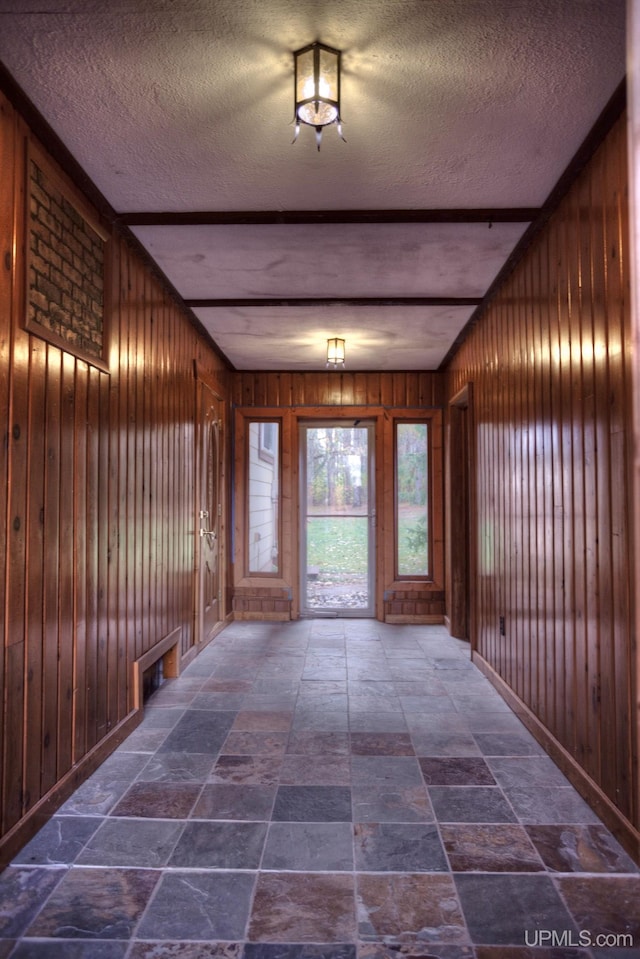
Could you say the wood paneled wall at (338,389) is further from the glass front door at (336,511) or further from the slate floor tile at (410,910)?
the slate floor tile at (410,910)

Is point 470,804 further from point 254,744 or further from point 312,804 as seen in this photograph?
point 254,744

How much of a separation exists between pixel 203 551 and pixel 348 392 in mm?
2380

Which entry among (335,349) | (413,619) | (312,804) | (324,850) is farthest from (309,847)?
(413,619)

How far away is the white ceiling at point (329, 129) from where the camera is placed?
1.73 meters

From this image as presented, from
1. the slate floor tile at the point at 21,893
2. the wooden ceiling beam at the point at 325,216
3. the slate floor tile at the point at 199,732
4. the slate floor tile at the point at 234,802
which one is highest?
the wooden ceiling beam at the point at 325,216

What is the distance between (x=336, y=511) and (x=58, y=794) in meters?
4.31

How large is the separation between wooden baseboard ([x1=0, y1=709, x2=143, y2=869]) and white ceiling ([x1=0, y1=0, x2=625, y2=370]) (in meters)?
2.52

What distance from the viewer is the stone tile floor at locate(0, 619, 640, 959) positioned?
163 cm

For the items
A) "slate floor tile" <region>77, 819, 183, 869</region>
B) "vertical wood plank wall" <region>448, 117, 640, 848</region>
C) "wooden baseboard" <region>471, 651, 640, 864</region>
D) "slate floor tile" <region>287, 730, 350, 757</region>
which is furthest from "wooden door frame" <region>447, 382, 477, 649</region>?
"slate floor tile" <region>77, 819, 183, 869</region>

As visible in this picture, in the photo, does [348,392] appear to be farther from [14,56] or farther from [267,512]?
[14,56]

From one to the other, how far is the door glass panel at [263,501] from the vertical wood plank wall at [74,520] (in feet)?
7.41

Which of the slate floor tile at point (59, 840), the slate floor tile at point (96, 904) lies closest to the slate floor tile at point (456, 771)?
the slate floor tile at point (96, 904)

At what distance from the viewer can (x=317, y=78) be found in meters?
1.81

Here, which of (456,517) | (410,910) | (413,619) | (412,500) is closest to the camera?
(410,910)
